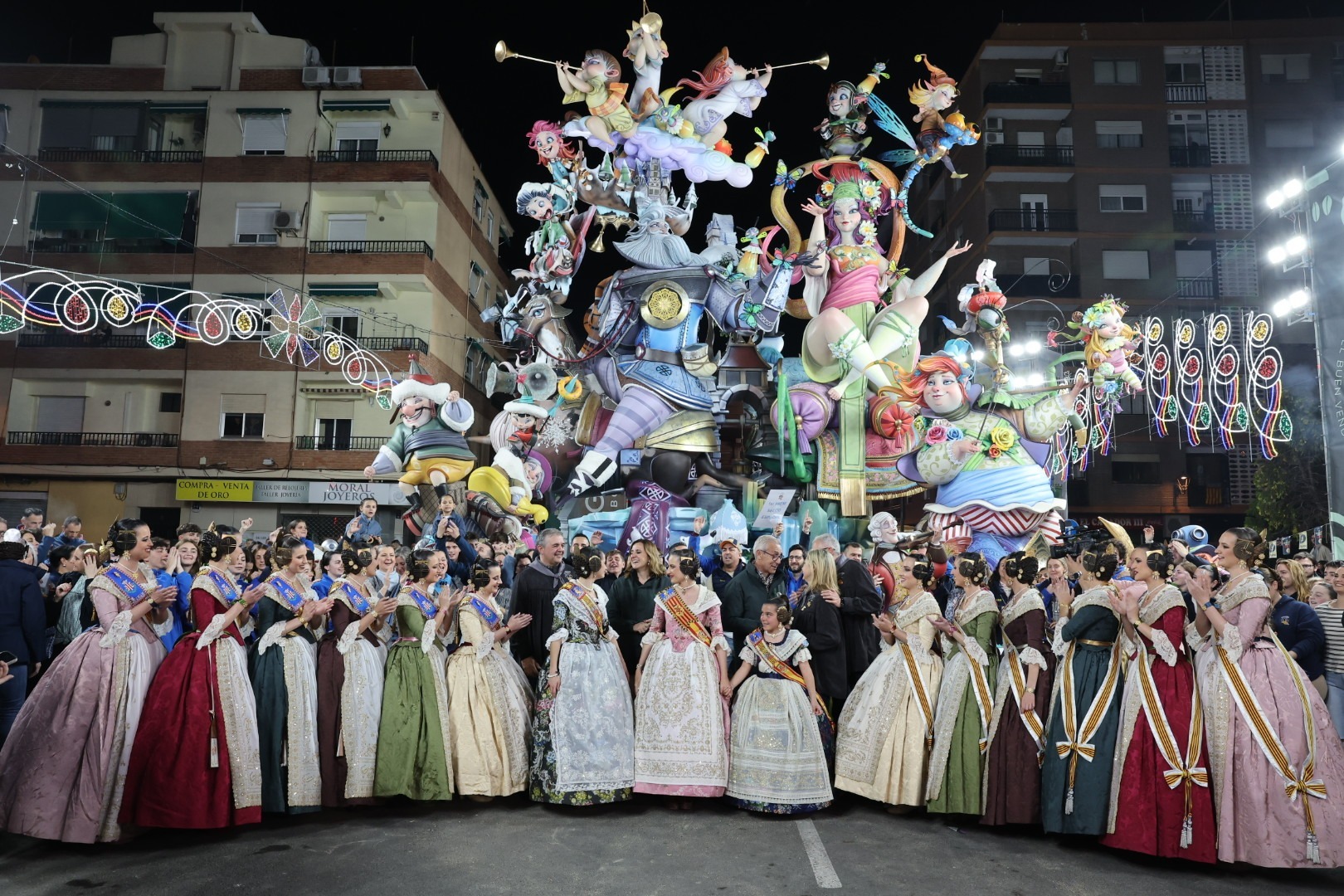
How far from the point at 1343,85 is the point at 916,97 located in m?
23.4

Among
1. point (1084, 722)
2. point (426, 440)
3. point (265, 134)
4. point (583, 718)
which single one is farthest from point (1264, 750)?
point (265, 134)

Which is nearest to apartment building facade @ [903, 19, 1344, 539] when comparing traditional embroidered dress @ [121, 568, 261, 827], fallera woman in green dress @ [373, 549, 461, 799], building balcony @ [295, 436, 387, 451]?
building balcony @ [295, 436, 387, 451]

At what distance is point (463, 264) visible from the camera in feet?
103

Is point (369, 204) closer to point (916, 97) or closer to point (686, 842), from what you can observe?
point (916, 97)

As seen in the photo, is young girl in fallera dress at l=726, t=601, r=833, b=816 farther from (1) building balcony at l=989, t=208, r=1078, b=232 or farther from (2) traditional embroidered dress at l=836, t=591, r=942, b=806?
(1) building balcony at l=989, t=208, r=1078, b=232

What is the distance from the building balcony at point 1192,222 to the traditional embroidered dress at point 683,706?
99.9ft

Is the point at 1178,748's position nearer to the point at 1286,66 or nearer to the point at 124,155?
the point at 124,155

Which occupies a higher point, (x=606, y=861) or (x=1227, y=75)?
(x=1227, y=75)

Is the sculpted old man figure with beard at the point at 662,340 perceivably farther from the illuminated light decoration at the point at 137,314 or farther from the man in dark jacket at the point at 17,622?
the man in dark jacket at the point at 17,622

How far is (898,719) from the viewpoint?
705 centimetres

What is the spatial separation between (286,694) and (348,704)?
38cm

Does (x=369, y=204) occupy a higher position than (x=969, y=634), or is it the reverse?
(x=369, y=204)

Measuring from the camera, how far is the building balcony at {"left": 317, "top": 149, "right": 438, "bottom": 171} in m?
28.0

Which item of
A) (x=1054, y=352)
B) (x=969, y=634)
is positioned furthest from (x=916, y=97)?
(x=1054, y=352)
